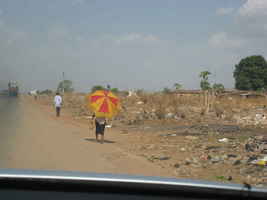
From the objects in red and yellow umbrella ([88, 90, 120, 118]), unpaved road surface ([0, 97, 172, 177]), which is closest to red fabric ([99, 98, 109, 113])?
red and yellow umbrella ([88, 90, 120, 118])

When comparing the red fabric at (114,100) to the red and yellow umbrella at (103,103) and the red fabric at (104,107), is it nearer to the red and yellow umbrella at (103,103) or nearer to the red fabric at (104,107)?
the red and yellow umbrella at (103,103)

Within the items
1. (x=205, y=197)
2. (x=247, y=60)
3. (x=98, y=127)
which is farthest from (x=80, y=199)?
(x=247, y=60)

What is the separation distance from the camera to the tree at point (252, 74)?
245 ft

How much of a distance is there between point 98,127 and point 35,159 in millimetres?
4112

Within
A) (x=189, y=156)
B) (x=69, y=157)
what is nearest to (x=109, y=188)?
(x=69, y=157)

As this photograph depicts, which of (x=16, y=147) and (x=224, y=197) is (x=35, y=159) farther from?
(x=224, y=197)

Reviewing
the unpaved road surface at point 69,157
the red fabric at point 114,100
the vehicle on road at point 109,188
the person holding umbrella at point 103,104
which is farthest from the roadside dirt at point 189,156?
the vehicle on road at point 109,188

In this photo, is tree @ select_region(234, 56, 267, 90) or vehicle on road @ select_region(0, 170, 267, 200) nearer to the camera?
vehicle on road @ select_region(0, 170, 267, 200)

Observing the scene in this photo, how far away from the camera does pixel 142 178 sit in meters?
2.66

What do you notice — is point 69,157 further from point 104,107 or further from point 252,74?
point 252,74

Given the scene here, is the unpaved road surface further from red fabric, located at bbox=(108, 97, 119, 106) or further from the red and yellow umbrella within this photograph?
red fabric, located at bbox=(108, 97, 119, 106)

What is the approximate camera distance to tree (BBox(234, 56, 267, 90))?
245 feet

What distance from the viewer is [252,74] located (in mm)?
74875

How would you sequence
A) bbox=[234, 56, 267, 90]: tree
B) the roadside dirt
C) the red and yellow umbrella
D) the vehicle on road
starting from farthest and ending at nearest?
1. bbox=[234, 56, 267, 90]: tree
2. the red and yellow umbrella
3. the roadside dirt
4. the vehicle on road
